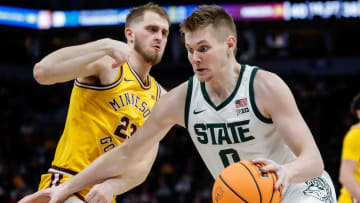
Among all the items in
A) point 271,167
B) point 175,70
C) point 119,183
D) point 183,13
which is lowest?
point 175,70

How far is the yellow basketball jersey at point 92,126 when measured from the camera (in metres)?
3.85

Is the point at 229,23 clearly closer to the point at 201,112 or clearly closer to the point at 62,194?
the point at 201,112

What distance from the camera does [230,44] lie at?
332 centimetres

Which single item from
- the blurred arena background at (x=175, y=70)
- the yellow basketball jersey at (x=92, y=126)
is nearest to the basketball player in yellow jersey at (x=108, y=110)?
the yellow basketball jersey at (x=92, y=126)

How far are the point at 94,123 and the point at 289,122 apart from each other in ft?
5.33

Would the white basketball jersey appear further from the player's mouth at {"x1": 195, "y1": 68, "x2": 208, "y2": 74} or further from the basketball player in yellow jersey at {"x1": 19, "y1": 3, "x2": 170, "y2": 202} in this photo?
the basketball player in yellow jersey at {"x1": 19, "y1": 3, "x2": 170, "y2": 202}

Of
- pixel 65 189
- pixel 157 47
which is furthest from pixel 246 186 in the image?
pixel 157 47

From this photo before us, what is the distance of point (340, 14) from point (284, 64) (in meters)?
5.39

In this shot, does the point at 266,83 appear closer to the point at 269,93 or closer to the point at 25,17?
the point at 269,93

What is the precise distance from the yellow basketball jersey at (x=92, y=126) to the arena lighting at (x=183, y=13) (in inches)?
345

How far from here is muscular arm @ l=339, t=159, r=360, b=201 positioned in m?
5.27

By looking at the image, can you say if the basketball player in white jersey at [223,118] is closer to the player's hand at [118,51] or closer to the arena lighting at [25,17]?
the player's hand at [118,51]

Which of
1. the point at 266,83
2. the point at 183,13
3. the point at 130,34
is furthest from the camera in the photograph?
the point at 183,13

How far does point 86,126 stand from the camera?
12.8 feet
